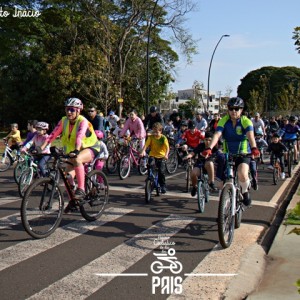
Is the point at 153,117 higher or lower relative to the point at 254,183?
higher

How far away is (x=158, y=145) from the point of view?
9.27 meters

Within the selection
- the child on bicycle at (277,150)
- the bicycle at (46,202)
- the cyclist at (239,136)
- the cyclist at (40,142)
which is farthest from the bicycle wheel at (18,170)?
the child on bicycle at (277,150)

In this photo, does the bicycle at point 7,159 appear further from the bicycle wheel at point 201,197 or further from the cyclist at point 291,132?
the cyclist at point 291,132

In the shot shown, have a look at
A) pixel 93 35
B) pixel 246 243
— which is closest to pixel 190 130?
pixel 246 243

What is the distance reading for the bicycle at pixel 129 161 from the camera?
39.1ft

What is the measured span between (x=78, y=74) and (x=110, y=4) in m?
5.59

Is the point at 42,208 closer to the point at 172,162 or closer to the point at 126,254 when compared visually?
the point at 126,254

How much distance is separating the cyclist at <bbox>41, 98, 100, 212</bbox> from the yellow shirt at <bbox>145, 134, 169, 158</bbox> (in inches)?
98.6

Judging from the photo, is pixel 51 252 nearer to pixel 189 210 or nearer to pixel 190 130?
pixel 189 210

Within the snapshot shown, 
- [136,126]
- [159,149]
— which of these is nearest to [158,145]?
[159,149]

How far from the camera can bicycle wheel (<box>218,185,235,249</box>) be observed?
17.5 ft

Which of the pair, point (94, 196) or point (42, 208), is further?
point (94, 196)

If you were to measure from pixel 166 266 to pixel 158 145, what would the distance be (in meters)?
4.57

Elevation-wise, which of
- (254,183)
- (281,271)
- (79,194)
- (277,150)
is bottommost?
(281,271)
